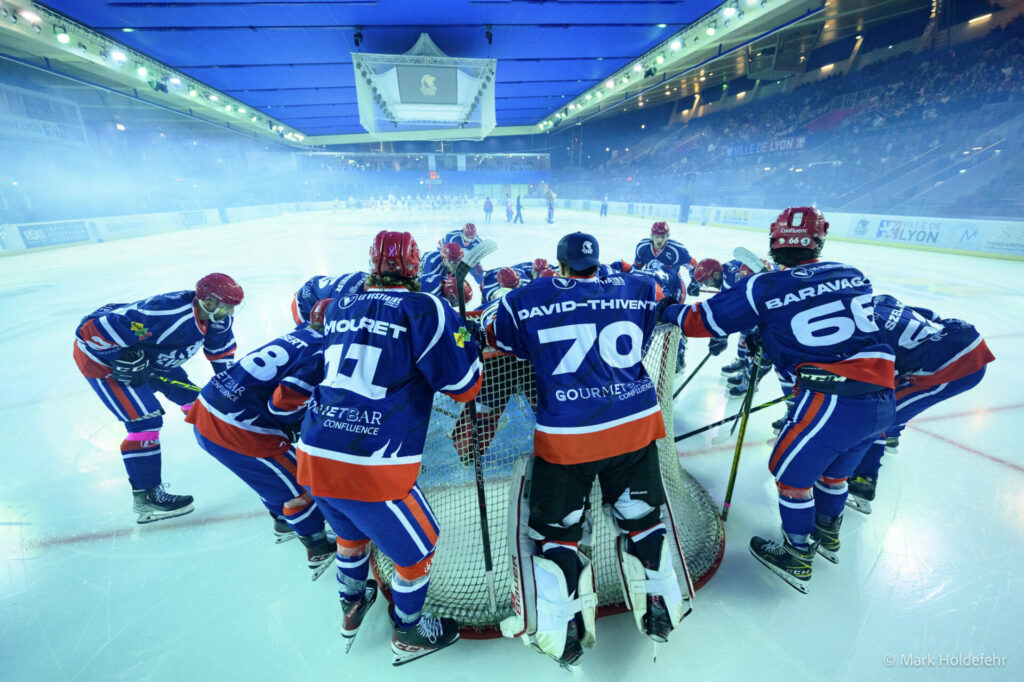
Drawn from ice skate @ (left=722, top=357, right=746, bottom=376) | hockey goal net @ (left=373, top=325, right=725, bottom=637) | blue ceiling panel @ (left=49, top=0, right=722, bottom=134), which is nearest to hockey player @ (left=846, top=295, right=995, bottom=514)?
hockey goal net @ (left=373, top=325, right=725, bottom=637)

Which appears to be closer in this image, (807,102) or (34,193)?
(34,193)

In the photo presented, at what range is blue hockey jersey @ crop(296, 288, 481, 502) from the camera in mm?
1378

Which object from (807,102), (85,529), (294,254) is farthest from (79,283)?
(807,102)

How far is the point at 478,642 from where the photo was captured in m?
1.77

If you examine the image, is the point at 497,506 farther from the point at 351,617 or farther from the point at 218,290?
the point at 218,290

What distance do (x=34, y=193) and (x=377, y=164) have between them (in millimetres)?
23213

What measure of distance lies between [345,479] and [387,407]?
0.26 m

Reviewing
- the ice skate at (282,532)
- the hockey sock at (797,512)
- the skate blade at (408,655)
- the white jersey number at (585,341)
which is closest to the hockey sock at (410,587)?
the skate blade at (408,655)

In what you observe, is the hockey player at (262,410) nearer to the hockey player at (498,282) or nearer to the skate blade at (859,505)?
the hockey player at (498,282)

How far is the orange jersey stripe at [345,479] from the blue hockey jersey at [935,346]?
2514mm

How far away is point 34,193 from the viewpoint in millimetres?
14562

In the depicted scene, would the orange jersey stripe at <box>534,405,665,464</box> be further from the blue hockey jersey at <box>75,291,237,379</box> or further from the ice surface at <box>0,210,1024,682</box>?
the blue hockey jersey at <box>75,291,237,379</box>

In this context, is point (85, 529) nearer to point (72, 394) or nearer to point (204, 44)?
point (72, 394)

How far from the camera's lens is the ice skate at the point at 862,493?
2.48 meters
